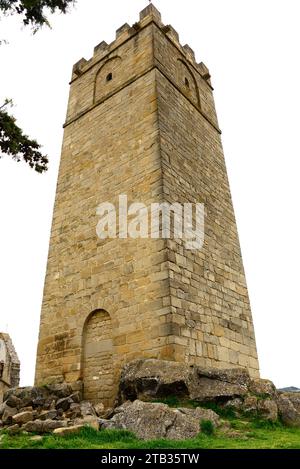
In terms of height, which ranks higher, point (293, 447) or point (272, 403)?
point (272, 403)

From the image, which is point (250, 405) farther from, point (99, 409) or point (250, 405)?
point (99, 409)

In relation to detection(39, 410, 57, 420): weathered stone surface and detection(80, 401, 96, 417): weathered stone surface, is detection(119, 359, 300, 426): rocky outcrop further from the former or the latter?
detection(39, 410, 57, 420): weathered stone surface

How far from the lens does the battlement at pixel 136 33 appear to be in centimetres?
1082

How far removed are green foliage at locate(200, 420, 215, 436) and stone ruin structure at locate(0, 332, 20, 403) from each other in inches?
517

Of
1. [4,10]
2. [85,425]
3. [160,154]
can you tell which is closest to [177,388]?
[85,425]

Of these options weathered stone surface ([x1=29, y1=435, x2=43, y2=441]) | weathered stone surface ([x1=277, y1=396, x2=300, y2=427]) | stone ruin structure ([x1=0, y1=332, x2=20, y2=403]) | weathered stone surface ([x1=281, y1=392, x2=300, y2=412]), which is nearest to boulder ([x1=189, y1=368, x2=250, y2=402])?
weathered stone surface ([x1=277, y1=396, x2=300, y2=427])

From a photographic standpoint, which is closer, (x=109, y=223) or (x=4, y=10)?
(x=4, y=10)

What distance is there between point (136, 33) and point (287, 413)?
1009 cm

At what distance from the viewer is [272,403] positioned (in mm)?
5754

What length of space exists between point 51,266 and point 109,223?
6.29ft

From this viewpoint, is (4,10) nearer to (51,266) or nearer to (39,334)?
(51,266)

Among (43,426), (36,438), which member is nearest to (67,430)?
(36,438)

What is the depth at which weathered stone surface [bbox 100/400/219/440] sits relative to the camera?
4402 mm

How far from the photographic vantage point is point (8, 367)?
1641 centimetres
